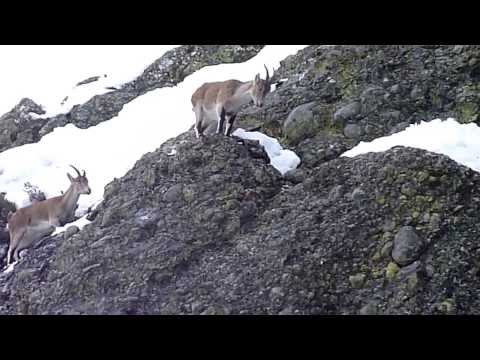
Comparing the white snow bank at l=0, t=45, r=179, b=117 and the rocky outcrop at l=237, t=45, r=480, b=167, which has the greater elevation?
the white snow bank at l=0, t=45, r=179, b=117

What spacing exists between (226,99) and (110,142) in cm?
361

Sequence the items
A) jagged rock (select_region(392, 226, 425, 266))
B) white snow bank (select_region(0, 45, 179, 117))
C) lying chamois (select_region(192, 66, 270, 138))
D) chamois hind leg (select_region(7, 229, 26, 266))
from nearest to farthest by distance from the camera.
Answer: jagged rock (select_region(392, 226, 425, 266)) → chamois hind leg (select_region(7, 229, 26, 266)) → lying chamois (select_region(192, 66, 270, 138)) → white snow bank (select_region(0, 45, 179, 117))

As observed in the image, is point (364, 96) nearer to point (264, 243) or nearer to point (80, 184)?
point (264, 243)

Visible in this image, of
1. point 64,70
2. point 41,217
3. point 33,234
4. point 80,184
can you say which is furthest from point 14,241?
point 64,70

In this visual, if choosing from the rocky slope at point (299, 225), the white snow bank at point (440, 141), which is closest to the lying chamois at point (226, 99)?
the rocky slope at point (299, 225)

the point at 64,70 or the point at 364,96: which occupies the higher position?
the point at 64,70

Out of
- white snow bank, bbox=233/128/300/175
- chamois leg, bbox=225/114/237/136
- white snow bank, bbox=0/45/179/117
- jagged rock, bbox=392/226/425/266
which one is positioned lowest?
jagged rock, bbox=392/226/425/266

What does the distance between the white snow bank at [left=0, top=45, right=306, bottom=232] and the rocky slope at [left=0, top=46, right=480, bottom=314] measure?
4.13 feet

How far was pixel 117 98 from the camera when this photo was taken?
1594 centimetres

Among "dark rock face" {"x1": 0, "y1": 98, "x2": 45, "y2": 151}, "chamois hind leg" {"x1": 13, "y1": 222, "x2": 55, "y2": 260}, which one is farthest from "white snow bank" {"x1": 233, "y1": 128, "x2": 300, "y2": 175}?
"dark rock face" {"x1": 0, "y1": 98, "x2": 45, "y2": 151}

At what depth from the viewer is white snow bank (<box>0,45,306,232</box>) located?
13.5 metres

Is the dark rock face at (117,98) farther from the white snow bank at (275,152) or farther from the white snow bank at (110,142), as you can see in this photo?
the white snow bank at (275,152)

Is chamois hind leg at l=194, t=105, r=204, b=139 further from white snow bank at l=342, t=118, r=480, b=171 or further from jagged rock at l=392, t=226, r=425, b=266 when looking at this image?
jagged rock at l=392, t=226, r=425, b=266
